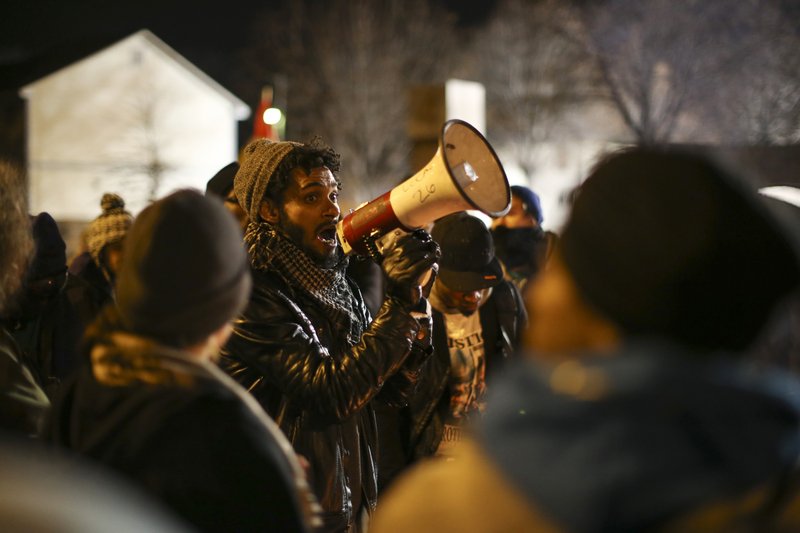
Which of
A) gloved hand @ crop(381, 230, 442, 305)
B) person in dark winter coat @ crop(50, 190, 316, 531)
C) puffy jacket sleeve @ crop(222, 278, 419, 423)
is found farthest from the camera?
gloved hand @ crop(381, 230, 442, 305)

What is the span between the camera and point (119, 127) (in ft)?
126

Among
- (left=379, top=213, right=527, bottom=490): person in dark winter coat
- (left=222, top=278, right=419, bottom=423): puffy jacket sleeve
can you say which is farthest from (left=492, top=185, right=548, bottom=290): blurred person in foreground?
(left=222, top=278, right=419, bottom=423): puffy jacket sleeve

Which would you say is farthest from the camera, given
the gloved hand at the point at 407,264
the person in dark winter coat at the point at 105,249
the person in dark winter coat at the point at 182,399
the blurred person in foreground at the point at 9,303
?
the person in dark winter coat at the point at 105,249

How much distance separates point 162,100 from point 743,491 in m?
40.0

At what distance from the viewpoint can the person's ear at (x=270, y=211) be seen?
3498 millimetres

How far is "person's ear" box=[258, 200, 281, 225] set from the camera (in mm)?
3498

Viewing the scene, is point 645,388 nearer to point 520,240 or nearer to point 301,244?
point 301,244

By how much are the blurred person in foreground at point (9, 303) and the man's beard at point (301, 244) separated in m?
0.90

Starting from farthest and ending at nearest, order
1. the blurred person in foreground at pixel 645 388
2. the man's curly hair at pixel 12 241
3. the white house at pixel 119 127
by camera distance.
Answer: the white house at pixel 119 127, the man's curly hair at pixel 12 241, the blurred person in foreground at pixel 645 388

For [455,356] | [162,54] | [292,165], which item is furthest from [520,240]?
[162,54]

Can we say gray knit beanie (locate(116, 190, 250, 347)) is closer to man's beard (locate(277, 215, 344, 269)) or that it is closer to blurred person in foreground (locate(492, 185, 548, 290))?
man's beard (locate(277, 215, 344, 269))

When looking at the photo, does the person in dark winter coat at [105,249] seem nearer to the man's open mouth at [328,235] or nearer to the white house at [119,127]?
the man's open mouth at [328,235]

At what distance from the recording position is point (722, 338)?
4.49ft

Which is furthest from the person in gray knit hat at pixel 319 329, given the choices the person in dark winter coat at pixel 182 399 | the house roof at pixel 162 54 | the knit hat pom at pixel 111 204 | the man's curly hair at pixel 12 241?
the house roof at pixel 162 54
